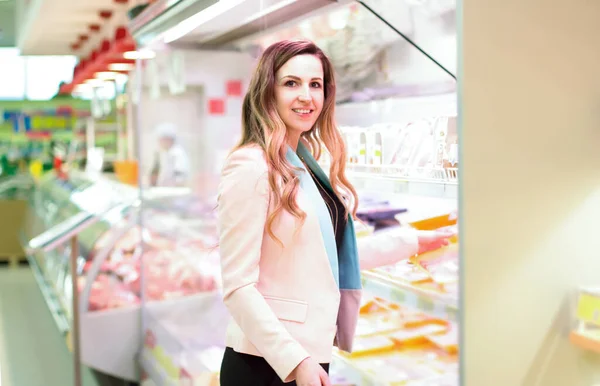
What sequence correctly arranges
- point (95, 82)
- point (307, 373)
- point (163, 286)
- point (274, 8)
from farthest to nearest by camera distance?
1. point (95, 82)
2. point (163, 286)
3. point (274, 8)
4. point (307, 373)

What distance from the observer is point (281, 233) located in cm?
152

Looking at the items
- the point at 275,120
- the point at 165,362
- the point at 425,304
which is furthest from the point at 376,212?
the point at 165,362

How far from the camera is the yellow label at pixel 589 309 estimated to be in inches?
61.7

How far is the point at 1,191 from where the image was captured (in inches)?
376

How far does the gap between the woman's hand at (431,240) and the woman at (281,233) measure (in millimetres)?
241

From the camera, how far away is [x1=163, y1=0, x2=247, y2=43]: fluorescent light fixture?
2.17 m

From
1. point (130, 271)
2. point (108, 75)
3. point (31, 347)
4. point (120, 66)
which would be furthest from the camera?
point (108, 75)

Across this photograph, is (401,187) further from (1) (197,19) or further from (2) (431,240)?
(1) (197,19)

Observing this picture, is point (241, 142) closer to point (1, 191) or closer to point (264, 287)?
point (264, 287)

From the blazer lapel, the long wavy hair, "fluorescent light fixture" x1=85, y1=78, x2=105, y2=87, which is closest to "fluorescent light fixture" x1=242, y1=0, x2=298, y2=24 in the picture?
the long wavy hair

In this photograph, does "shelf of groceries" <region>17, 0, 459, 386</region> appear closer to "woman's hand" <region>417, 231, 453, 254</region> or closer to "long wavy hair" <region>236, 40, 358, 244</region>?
"woman's hand" <region>417, 231, 453, 254</region>

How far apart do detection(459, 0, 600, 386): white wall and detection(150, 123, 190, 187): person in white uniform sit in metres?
2.34

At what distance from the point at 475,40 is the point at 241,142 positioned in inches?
22.7

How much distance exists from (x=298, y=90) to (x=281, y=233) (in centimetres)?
33
